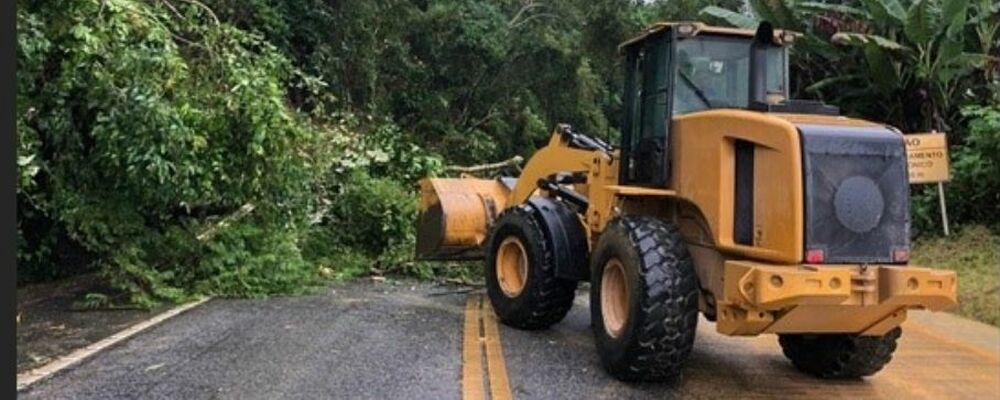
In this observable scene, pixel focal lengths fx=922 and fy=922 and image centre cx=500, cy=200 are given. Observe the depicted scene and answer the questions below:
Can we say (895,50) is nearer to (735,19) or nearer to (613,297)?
(735,19)

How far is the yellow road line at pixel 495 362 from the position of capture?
5309 mm

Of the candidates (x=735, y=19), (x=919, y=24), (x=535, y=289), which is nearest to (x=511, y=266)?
(x=535, y=289)

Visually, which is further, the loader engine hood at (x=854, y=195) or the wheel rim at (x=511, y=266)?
the wheel rim at (x=511, y=266)

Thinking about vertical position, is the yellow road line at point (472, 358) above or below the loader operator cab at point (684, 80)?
below

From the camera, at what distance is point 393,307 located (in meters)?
8.58

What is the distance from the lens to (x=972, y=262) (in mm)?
11273

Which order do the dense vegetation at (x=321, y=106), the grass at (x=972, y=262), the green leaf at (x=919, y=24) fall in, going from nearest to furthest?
the dense vegetation at (x=321, y=106) < the grass at (x=972, y=262) < the green leaf at (x=919, y=24)

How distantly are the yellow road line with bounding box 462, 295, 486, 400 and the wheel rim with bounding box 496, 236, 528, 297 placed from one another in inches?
16.0

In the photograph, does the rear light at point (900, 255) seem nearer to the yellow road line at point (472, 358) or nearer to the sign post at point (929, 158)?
the yellow road line at point (472, 358)

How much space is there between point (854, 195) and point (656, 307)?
131 cm

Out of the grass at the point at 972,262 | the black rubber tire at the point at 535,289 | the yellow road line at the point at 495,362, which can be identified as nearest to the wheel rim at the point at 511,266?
the black rubber tire at the point at 535,289

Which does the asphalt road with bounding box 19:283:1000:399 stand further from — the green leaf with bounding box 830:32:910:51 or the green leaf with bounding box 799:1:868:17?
the green leaf with bounding box 799:1:868:17

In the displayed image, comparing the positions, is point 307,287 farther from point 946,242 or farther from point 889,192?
point 946,242

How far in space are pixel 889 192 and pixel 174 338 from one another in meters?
5.00
